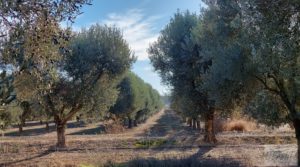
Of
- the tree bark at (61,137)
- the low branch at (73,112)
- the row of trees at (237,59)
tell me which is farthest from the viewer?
the low branch at (73,112)

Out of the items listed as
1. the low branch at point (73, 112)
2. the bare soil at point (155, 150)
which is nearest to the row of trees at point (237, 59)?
the bare soil at point (155, 150)

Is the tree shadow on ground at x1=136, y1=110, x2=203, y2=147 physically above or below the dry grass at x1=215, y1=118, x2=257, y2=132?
below

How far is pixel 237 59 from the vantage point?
615 inches

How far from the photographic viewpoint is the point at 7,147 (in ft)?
84.7

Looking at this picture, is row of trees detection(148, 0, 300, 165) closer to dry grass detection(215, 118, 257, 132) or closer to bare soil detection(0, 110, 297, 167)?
bare soil detection(0, 110, 297, 167)

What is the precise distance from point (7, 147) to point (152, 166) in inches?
650

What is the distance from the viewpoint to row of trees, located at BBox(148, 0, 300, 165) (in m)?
10.0

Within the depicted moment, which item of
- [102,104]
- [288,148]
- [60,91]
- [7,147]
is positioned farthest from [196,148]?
[7,147]

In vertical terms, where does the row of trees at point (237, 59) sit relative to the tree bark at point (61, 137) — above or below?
above

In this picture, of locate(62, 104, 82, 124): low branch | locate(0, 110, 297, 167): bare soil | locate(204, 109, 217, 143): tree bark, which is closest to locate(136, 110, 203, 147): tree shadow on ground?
locate(0, 110, 297, 167): bare soil

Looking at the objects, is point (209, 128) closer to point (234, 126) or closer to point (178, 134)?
point (178, 134)

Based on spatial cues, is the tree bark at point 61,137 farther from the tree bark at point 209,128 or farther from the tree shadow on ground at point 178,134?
the tree bark at point 209,128

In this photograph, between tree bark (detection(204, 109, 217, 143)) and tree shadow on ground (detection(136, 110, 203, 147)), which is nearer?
tree bark (detection(204, 109, 217, 143))

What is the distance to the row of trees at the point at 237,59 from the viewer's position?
10.0 meters
